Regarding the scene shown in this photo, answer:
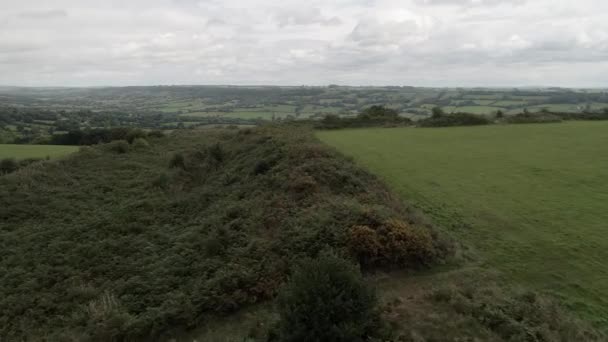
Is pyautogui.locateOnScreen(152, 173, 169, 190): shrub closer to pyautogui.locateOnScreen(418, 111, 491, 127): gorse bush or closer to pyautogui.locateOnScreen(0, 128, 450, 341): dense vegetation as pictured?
pyautogui.locateOnScreen(0, 128, 450, 341): dense vegetation

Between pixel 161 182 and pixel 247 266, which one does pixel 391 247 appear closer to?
pixel 247 266

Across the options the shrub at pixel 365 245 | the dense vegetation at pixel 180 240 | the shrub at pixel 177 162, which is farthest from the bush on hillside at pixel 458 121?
the shrub at pixel 365 245

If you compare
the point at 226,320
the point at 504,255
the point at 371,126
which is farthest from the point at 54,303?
the point at 371,126

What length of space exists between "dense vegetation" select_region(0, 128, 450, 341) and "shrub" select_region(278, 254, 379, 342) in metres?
2.65

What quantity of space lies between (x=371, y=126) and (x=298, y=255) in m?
35.9

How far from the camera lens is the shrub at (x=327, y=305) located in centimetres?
598

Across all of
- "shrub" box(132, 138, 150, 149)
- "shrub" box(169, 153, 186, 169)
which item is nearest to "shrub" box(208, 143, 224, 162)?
"shrub" box(169, 153, 186, 169)

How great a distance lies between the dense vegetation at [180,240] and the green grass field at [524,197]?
6.53 ft

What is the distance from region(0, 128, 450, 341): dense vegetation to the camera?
30.2 feet

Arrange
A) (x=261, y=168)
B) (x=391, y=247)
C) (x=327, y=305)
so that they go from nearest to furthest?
(x=327, y=305) → (x=391, y=247) → (x=261, y=168)

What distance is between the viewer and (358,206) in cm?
1136

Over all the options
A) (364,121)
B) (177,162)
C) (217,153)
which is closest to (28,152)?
(177,162)

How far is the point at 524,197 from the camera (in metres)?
14.4

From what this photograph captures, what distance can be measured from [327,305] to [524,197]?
11.3m
